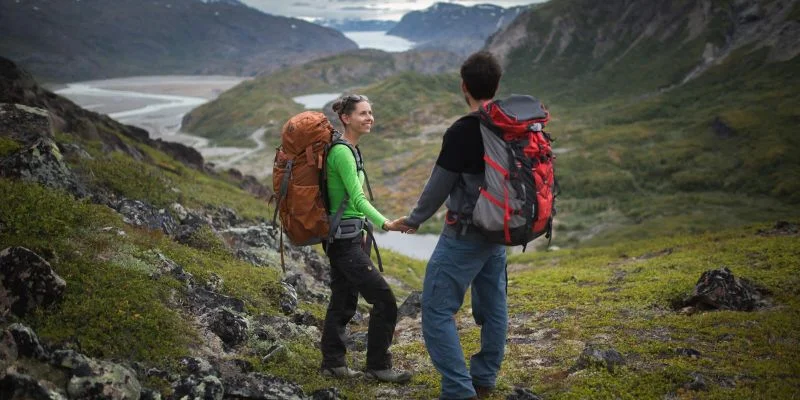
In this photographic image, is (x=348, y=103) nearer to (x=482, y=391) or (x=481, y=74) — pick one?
(x=481, y=74)

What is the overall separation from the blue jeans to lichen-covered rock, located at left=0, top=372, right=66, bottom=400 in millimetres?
4845

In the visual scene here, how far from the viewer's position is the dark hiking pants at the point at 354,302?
928 centimetres

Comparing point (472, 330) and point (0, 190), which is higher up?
point (0, 190)

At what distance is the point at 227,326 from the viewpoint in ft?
35.7

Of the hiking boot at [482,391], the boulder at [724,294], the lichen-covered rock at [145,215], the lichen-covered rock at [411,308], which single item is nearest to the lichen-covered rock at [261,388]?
the hiking boot at [482,391]

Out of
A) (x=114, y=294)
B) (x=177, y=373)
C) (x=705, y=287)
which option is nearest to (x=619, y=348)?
(x=705, y=287)

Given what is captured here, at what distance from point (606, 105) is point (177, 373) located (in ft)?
643

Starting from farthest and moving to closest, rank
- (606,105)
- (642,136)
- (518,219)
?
(606,105) → (642,136) → (518,219)

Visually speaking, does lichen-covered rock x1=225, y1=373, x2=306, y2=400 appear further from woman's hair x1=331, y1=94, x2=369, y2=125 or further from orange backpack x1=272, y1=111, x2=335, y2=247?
woman's hair x1=331, y1=94, x2=369, y2=125

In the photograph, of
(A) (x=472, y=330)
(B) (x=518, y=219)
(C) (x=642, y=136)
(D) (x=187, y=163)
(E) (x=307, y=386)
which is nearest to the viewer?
(B) (x=518, y=219)

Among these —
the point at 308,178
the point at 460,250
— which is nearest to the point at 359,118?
the point at 308,178

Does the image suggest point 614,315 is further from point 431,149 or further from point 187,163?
point 431,149

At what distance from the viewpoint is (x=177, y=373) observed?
349 inches

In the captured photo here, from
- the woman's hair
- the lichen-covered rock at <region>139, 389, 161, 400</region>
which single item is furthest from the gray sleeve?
the lichen-covered rock at <region>139, 389, 161, 400</region>
